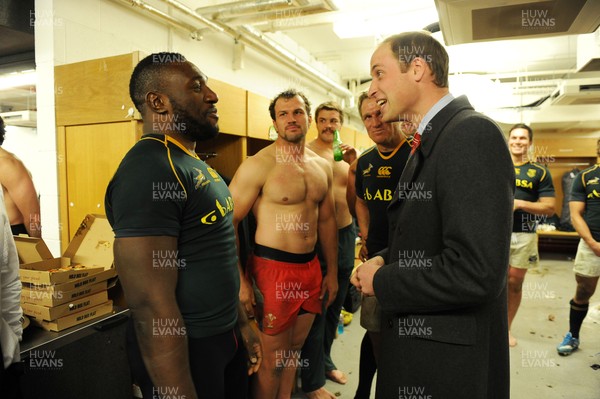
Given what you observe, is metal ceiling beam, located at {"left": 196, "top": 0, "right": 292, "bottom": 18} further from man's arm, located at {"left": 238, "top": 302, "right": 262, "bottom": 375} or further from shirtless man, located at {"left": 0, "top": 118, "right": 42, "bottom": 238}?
man's arm, located at {"left": 238, "top": 302, "right": 262, "bottom": 375}

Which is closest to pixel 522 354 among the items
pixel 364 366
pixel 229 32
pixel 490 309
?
pixel 364 366

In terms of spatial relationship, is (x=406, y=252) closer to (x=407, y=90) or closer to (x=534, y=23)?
(x=407, y=90)

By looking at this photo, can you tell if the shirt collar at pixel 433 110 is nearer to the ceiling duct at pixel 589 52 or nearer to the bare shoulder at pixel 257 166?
the bare shoulder at pixel 257 166

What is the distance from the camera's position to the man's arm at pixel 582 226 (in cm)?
293

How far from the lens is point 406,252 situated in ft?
3.65

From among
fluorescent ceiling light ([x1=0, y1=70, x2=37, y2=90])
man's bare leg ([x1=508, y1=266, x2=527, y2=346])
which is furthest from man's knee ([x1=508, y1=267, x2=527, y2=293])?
fluorescent ceiling light ([x1=0, y1=70, x2=37, y2=90])

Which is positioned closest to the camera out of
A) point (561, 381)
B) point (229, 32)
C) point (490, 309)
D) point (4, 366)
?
point (490, 309)

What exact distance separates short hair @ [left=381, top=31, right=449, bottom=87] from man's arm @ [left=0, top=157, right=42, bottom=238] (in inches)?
93.5

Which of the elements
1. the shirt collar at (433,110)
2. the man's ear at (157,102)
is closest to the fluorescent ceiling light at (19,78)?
the man's ear at (157,102)

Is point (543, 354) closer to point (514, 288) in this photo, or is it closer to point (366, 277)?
point (514, 288)

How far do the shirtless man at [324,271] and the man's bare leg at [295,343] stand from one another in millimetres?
207

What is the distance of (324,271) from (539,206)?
2.03 m

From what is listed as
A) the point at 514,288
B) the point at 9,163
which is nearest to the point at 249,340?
the point at 9,163

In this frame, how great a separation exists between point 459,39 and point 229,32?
231cm
